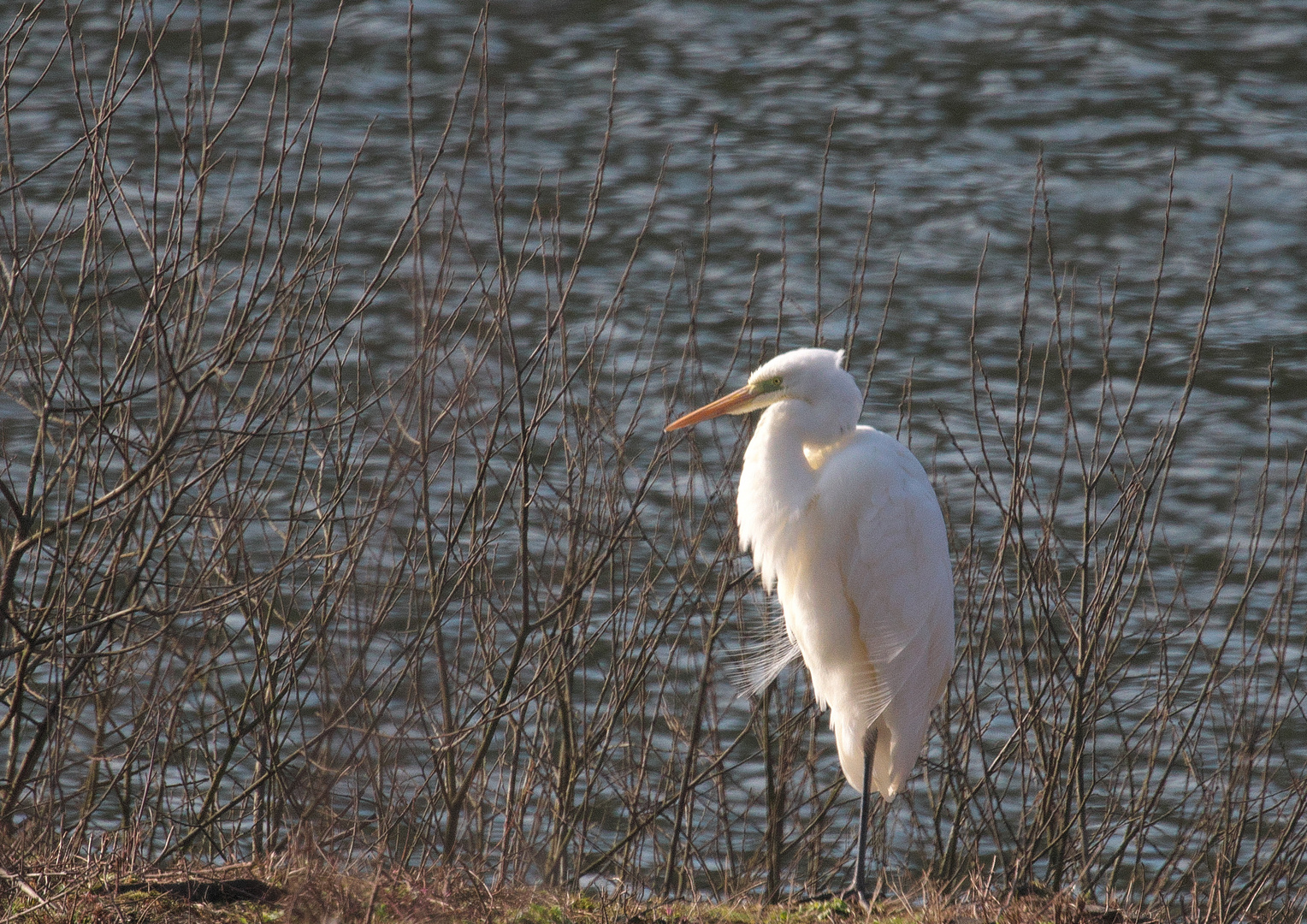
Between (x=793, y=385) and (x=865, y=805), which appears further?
(x=865, y=805)

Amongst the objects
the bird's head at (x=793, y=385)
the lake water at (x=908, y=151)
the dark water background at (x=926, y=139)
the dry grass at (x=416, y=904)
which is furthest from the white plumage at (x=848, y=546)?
the dark water background at (x=926, y=139)

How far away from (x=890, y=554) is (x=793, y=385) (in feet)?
2.09

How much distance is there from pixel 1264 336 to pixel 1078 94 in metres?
3.57

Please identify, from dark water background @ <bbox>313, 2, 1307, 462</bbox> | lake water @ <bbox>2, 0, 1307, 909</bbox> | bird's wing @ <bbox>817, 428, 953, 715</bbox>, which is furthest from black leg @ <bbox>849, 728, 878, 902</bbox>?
dark water background @ <bbox>313, 2, 1307, 462</bbox>

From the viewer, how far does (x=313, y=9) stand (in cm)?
1356

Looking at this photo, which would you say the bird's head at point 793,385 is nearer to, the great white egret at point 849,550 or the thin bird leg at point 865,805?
the great white egret at point 849,550

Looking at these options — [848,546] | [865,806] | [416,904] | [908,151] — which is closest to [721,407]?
[848,546]

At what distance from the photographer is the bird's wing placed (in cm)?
465

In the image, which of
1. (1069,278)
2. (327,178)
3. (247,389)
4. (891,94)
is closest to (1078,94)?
(891,94)

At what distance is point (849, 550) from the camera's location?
4770 mm

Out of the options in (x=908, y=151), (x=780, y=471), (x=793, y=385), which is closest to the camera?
(x=793, y=385)

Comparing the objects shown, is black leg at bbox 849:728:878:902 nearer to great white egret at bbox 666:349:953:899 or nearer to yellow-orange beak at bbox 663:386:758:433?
great white egret at bbox 666:349:953:899

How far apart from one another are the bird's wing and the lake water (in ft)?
17.5

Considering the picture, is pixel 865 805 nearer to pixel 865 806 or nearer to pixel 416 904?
pixel 865 806
